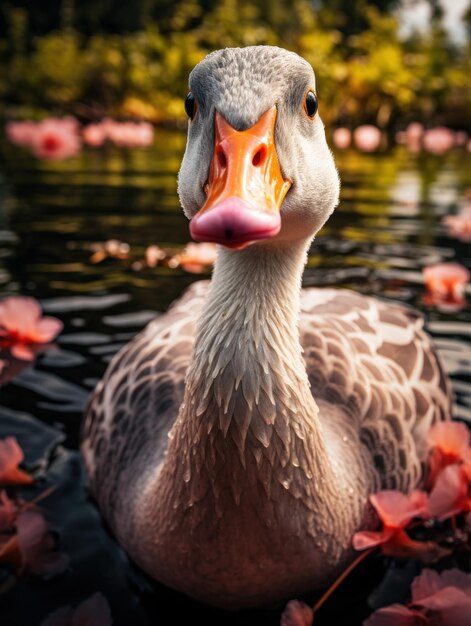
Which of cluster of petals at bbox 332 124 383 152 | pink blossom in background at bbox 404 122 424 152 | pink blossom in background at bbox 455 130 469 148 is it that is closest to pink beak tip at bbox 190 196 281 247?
cluster of petals at bbox 332 124 383 152

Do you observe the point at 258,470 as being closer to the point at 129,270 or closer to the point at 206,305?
the point at 206,305

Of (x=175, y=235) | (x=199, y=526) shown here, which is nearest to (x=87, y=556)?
(x=199, y=526)

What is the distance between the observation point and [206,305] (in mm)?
1662

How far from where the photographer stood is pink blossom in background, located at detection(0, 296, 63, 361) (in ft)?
10.4

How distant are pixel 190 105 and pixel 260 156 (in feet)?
1.04

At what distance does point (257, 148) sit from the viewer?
138cm

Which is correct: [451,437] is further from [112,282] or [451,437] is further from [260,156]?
[112,282]

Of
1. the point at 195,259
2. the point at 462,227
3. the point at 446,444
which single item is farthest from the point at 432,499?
the point at 462,227

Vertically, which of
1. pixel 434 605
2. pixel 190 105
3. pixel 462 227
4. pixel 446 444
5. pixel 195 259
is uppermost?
pixel 190 105

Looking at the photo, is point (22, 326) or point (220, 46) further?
point (220, 46)

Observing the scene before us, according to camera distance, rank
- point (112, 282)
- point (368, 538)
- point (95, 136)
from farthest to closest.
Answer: point (95, 136), point (112, 282), point (368, 538)

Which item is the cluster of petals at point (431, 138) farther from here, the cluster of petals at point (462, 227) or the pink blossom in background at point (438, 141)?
the cluster of petals at point (462, 227)

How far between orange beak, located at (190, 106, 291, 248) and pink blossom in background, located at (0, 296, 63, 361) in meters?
1.94

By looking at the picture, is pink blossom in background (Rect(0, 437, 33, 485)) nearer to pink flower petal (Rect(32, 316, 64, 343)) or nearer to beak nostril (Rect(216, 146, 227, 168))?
pink flower petal (Rect(32, 316, 64, 343))
